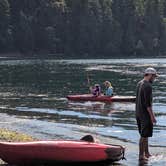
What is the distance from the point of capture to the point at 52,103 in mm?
35844

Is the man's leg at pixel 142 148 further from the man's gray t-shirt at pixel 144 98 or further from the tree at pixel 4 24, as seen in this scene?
the tree at pixel 4 24

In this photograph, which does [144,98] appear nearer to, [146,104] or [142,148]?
[146,104]

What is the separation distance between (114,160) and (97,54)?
140m

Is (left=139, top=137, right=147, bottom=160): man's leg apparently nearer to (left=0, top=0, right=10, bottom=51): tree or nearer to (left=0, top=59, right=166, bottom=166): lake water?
(left=0, top=59, right=166, bottom=166): lake water

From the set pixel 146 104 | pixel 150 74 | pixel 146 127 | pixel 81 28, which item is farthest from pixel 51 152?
pixel 81 28

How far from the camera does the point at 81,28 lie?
159 m

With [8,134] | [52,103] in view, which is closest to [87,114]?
[52,103]

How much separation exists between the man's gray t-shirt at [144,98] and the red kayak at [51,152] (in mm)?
1466

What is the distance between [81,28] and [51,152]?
146 meters

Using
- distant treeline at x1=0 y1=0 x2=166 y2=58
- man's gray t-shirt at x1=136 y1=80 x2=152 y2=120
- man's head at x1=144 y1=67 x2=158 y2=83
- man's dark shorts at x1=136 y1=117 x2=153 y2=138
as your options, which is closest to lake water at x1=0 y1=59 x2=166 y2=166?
man's dark shorts at x1=136 y1=117 x2=153 y2=138

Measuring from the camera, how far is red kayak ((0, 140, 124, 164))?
47.0ft

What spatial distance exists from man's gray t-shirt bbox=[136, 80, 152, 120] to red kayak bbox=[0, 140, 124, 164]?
1.47 metres

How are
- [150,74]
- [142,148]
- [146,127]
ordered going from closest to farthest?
1. [150,74]
2. [146,127]
3. [142,148]

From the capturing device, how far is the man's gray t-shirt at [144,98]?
14989 millimetres
